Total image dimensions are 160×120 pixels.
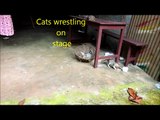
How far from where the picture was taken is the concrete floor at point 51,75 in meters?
2.73

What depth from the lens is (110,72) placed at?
3510 millimetres

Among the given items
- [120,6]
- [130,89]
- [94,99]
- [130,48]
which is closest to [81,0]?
[120,6]

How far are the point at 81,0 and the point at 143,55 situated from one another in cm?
303

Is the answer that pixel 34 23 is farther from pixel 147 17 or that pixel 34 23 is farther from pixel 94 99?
pixel 94 99

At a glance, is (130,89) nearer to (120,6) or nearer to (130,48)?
(130,48)

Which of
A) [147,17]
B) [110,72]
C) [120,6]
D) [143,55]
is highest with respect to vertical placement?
[120,6]

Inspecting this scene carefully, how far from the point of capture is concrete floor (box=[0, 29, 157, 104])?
2.73 m

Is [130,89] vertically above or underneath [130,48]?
underneath

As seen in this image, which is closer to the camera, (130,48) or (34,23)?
(130,48)

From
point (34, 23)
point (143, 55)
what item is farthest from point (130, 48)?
point (34, 23)

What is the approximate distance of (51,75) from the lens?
321cm
